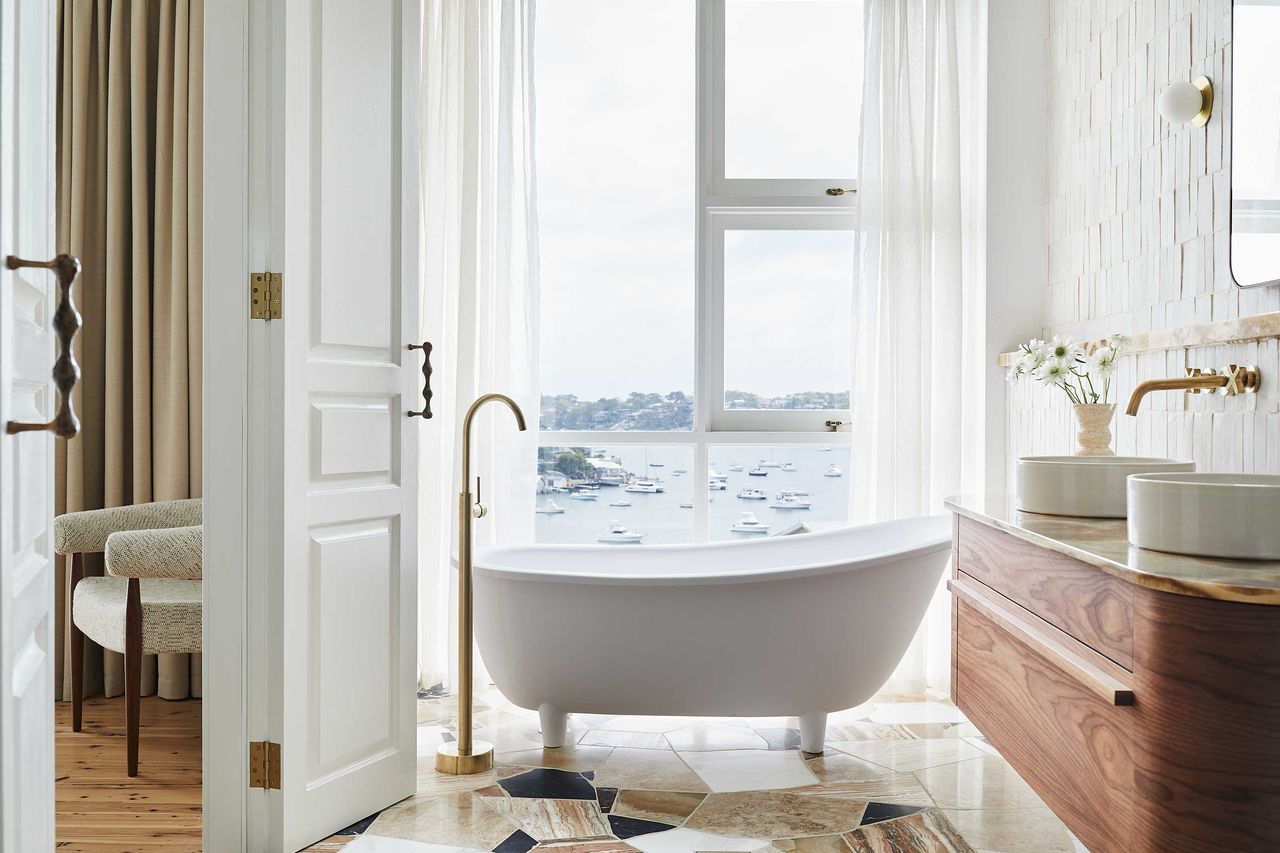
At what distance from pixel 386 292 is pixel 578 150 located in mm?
1441

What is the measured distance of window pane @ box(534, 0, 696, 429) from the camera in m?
3.55

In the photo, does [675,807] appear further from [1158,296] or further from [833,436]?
[1158,296]

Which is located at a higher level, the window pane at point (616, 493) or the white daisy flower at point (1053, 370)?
the white daisy flower at point (1053, 370)

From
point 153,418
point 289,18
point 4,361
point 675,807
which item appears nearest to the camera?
point 4,361

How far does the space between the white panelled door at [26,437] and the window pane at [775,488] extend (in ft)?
8.63

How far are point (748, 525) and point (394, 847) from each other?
1.84 metres

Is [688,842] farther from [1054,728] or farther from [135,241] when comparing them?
[135,241]

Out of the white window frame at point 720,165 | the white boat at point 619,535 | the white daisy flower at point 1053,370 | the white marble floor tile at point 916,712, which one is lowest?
the white marble floor tile at point 916,712

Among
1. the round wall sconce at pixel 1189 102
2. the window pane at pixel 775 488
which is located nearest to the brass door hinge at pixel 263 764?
the window pane at pixel 775 488

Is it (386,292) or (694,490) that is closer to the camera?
(386,292)

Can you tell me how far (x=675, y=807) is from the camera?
7.81 ft

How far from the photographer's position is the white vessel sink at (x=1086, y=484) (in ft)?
5.88

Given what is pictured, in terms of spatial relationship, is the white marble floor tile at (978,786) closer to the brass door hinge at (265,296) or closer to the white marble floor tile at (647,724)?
the white marble floor tile at (647,724)

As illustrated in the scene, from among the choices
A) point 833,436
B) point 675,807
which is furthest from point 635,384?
point 675,807
